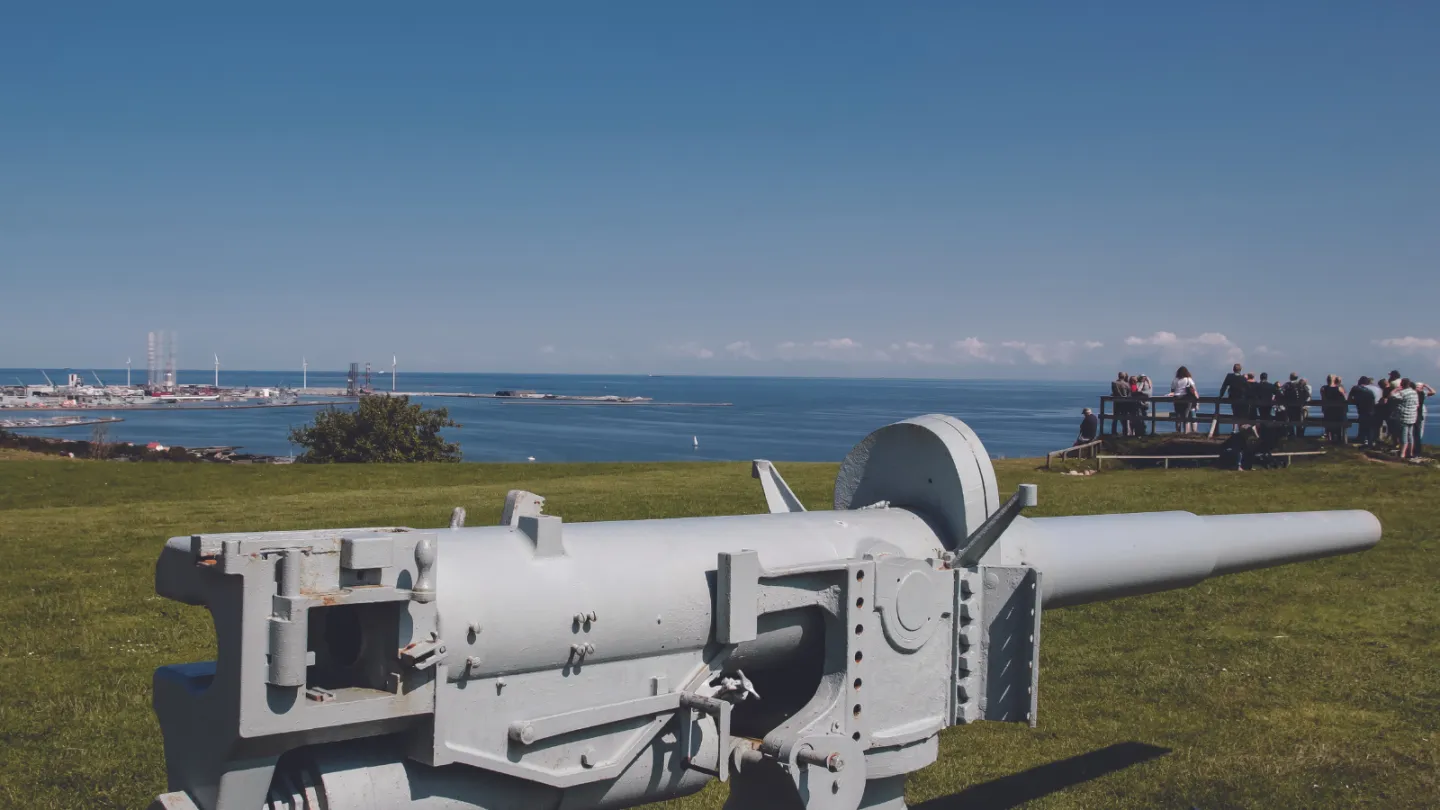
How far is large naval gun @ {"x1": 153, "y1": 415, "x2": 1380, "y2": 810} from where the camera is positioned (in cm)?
247

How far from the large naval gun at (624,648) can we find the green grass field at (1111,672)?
2.15 m

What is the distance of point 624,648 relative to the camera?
2992 millimetres

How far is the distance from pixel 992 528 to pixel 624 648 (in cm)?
131

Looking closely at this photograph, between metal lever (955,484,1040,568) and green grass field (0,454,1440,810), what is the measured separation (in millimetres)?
2204

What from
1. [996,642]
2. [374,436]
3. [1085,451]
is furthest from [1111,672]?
[374,436]

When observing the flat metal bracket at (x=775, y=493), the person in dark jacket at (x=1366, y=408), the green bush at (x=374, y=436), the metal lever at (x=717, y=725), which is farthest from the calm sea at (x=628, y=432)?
the metal lever at (x=717, y=725)

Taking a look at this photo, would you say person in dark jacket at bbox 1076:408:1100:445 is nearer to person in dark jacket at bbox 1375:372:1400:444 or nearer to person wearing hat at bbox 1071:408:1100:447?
person wearing hat at bbox 1071:408:1100:447

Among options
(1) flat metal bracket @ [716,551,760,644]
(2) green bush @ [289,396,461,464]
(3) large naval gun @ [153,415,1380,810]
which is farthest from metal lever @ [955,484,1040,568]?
(2) green bush @ [289,396,461,464]

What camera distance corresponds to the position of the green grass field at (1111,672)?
21.8 ft

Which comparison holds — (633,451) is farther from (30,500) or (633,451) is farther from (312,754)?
(312,754)

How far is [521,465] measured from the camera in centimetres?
2639

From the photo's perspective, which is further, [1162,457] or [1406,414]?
[1162,457]

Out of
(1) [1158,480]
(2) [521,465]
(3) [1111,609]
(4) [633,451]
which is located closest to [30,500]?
(2) [521,465]

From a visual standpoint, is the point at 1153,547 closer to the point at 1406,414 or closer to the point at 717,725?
the point at 717,725
